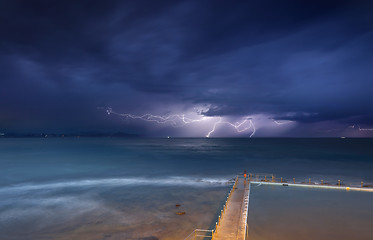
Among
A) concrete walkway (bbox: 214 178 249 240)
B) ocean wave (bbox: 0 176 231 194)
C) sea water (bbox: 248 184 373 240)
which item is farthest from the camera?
ocean wave (bbox: 0 176 231 194)

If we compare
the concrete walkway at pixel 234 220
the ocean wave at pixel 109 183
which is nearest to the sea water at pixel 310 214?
the concrete walkway at pixel 234 220

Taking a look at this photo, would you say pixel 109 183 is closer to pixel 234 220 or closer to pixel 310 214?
pixel 234 220

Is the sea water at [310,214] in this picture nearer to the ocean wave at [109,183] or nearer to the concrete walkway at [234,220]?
the concrete walkway at [234,220]

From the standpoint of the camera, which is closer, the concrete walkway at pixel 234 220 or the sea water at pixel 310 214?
the concrete walkway at pixel 234 220

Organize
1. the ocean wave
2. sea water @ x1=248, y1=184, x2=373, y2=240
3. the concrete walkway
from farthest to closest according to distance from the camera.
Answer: the ocean wave, sea water @ x1=248, y1=184, x2=373, y2=240, the concrete walkway

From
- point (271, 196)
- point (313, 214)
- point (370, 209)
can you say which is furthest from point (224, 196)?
point (370, 209)

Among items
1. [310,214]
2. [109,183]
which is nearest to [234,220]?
[310,214]

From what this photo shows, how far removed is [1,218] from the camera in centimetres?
2172

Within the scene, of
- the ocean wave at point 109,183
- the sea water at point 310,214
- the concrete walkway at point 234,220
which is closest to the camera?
the concrete walkway at point 234,220

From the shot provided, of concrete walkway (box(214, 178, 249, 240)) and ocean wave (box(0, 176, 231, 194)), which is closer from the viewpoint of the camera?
concrete walkway (box(214, 178, 249, 240))

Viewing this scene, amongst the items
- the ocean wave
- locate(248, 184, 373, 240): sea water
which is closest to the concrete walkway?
locate(248, 184, 373, 240): sea water

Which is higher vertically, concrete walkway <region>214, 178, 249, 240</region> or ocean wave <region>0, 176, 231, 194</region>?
concrete walkway <region>214, 178, 249, 240</region>

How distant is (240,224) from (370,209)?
14350mm

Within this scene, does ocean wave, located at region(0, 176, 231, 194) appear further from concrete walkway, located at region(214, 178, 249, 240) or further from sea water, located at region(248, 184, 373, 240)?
concrete walkway, located at region(214, 178, 249, 240)
